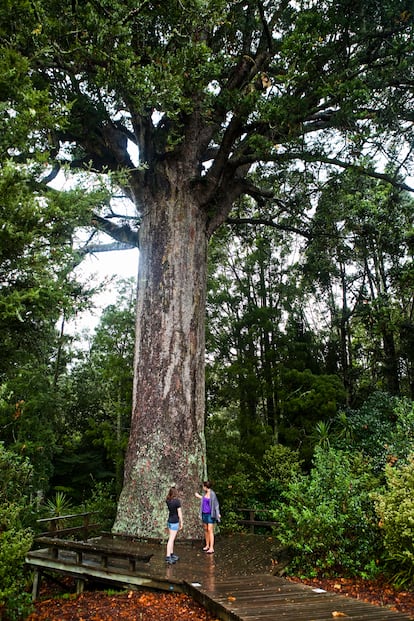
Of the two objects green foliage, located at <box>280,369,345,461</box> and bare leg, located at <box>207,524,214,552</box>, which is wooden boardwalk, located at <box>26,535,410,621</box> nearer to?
bare leg, located at <box>207,524,214,552</box>

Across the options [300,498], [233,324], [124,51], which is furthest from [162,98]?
[233,324]

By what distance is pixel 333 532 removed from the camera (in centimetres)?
645

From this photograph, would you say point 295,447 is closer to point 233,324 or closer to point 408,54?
point 233,324

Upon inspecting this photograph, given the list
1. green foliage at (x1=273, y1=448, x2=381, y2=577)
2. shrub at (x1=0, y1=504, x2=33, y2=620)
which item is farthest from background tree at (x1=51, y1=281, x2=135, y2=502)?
shrub at (x1=0, y1=504, x2=33, y2=620)

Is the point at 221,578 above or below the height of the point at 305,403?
below

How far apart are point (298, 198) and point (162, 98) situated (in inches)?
213

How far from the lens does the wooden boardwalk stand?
439 cm

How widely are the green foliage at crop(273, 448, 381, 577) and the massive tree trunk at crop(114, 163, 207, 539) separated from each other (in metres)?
1.99

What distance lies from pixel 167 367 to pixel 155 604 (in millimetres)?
3984

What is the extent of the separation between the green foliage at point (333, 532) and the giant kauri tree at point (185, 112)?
201 centimetres

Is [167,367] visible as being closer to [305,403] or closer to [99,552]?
[99,552]

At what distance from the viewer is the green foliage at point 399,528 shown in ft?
18.6

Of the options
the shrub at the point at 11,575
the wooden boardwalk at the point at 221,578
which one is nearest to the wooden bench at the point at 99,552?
the wooden boardwalk at the point at 221,578

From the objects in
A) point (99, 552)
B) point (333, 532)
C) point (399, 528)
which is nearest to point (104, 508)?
point (99, 552)
